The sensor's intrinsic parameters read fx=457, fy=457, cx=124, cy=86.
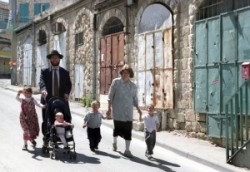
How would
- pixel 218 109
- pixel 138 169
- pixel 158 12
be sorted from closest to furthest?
1. pixel 138 169
2. pixel 218 109
3. pixel 158 12

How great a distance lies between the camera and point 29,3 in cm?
5450

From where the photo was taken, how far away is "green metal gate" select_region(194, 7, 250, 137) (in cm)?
927

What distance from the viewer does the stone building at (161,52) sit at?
1022 centimetres

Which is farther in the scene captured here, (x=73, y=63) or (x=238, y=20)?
(x=73, y=63)

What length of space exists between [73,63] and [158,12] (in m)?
8.71

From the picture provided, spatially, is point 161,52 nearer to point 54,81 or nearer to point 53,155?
point 54,81

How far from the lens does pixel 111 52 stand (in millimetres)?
16688

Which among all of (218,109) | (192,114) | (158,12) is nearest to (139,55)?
(158,12)

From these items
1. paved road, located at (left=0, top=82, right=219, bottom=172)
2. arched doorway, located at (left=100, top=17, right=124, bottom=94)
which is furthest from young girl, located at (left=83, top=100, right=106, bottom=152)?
arched doorway, located at (left=100, top=17, right=124, bottom=94)

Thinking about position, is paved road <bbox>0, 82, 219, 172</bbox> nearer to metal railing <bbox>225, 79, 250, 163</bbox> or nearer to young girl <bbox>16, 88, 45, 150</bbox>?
young girl <bbox>16, 88, 45, 150</bbox>

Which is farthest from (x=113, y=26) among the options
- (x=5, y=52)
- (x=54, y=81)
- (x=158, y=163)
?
(x=5, y=52)

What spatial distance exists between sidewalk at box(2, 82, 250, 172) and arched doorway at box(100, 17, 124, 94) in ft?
A: 16.0

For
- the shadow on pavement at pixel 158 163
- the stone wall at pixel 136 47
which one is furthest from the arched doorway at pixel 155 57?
the shadow on pavement at pixel 158 163

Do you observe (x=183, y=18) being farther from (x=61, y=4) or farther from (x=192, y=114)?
(x=61, y=4)
